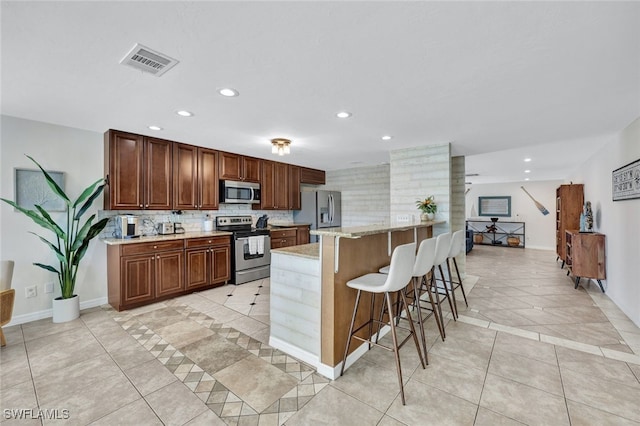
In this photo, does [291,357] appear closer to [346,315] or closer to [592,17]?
[346,315]

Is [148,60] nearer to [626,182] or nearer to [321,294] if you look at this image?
[321,294]

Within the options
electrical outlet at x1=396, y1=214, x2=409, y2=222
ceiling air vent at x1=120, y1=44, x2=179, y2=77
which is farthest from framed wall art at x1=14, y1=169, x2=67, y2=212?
electrical outlet at x1=396, y1=214, x2=409, y2=222

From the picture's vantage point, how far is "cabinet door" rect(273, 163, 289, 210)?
5.74m

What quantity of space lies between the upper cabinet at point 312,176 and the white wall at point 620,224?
16.7 feet

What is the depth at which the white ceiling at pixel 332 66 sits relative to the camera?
143 centimetres

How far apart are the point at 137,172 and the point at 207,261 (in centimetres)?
156


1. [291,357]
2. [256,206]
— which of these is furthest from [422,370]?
[256,206]

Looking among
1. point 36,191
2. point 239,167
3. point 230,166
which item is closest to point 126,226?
point 36,191

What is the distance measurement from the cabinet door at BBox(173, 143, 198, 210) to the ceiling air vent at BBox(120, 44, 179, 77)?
2.35 m

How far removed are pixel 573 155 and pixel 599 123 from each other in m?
2.31

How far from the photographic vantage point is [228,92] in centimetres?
236

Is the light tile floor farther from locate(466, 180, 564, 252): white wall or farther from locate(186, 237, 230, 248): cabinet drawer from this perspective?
locate(466, 180, 564, 252): white wall

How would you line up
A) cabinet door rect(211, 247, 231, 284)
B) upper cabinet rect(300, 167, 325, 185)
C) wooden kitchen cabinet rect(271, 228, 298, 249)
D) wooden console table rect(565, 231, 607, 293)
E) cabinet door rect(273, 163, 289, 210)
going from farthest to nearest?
upper cabinet rect(300, 167, 325, 185)
cabinet door rect(273, 163, 289, 210)
wooden kitchen cabinet rect(271, 228, 298, 249)
cabinet door rect(211, 247, 231, 284)
wooden console table rect(565, 231, 607, 293)

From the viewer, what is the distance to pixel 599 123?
3.17 metres
